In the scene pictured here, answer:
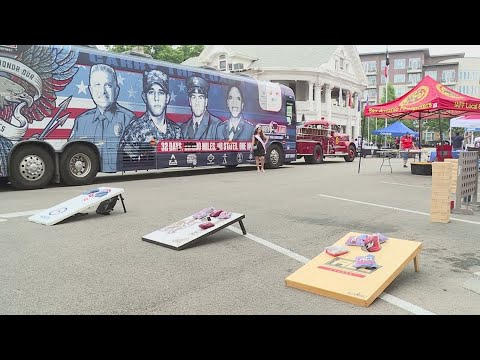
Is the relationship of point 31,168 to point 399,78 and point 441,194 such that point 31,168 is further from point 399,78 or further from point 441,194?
point 399,78

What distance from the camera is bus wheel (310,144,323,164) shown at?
82.0 feet

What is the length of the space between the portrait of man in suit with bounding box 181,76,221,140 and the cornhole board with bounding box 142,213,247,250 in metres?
9.50

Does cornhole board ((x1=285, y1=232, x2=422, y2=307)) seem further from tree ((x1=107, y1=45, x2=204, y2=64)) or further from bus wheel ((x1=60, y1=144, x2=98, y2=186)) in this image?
tree ((x1=107, y1=45, x2=204, y2=64))

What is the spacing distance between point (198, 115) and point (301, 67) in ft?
99.6

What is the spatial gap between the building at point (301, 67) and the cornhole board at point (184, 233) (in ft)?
119

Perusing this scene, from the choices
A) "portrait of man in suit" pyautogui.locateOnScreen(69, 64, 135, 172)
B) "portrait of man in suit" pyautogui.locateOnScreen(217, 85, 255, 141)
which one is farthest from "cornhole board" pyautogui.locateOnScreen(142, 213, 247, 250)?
"portrait of man in suit" pyautogui.locateOnScreen(217, 85, 255, 141)

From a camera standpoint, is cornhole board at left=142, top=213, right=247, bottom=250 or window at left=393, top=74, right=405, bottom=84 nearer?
cornhole board at left=142, top=213, right=247, bottom=250

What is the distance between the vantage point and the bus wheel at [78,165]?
11938 millimetres

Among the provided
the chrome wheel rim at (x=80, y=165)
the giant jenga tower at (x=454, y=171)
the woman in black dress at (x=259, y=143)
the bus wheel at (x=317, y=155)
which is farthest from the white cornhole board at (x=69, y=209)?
the bus wheel at (x=317, y=155)

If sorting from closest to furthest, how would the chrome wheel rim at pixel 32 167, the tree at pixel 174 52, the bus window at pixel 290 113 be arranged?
1. the chrome wheel rim at pixel 32 167
2. the bus window at pixel 290 113
3. the tree at pixel 174 52

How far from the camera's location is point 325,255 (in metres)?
4.70

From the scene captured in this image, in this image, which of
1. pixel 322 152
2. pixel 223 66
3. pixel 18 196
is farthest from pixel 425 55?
pixel 18 196

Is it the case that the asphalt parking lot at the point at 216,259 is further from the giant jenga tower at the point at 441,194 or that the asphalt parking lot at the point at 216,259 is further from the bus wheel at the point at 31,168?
the bus wheel at the point at 31,168
